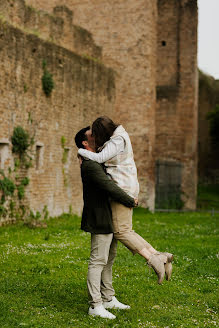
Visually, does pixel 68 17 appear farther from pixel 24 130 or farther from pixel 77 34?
pixel 24 130

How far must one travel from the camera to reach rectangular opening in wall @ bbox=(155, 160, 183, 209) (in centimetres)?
2423

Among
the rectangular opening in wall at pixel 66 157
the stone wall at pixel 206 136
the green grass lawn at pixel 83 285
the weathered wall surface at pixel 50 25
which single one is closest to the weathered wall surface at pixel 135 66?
the weathered wall surface at pixel 50 25

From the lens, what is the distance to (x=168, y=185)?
974 inches

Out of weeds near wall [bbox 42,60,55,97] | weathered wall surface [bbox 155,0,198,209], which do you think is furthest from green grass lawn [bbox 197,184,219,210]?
weeds near wall [bbox 42,60,55,97]

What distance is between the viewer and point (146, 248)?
5.46m

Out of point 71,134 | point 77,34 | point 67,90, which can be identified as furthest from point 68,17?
point 71,134

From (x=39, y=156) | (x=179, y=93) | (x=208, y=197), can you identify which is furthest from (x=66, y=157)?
(x=208, y=197)

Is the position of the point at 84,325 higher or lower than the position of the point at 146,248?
lower

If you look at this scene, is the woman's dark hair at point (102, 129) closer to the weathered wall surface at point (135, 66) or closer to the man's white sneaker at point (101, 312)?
the man's white sneaker at point (101, 312)

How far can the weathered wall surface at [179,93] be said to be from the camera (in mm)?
25891

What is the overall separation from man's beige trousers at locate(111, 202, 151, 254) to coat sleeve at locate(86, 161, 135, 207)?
0.34 feet

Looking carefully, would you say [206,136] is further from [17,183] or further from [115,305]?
[115,305]

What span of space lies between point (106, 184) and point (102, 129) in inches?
25.3

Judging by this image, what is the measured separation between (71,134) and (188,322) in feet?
40.8
